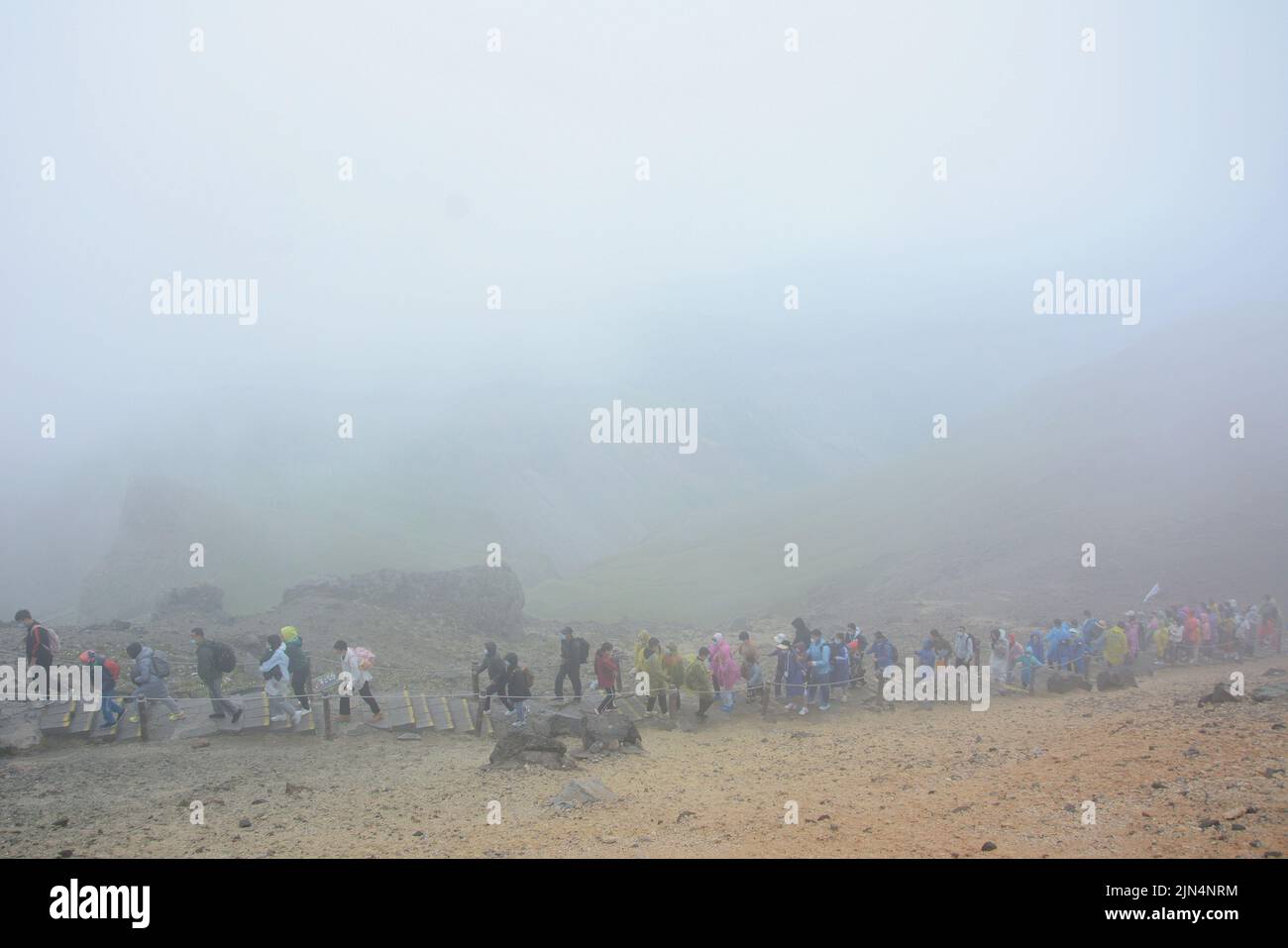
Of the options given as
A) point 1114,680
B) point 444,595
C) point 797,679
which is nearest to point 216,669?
point 797,679

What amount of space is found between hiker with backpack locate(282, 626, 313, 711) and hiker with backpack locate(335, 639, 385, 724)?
560 millimetres

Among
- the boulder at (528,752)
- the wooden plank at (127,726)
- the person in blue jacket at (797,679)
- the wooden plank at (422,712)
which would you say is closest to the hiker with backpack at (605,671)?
the boulder at (528,752)

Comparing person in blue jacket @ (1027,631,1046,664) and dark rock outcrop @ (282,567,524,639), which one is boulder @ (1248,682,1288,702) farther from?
dark rock outcrop @ (282,567,524,639)

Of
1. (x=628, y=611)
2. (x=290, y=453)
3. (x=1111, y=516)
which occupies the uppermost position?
(x=290, y=453)

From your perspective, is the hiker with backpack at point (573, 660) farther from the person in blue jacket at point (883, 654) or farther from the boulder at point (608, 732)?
the person in blue jacket at point (883, 654)

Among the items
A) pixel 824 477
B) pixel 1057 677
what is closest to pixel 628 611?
pixel 1057 677

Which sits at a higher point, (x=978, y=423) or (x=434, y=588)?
(x=978, y=423)

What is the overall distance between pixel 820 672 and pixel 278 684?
951 cm

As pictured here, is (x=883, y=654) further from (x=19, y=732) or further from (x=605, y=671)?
(x=19, y=732)

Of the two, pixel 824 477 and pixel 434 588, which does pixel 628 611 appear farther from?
pixel 824 477

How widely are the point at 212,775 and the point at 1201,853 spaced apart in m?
11.5

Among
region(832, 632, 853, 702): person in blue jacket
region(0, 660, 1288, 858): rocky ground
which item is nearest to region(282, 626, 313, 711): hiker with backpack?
region(0, 660, 1288, 858): rocky ground

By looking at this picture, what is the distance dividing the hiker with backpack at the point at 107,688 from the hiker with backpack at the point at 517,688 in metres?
6.01

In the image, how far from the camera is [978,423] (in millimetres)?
59406
